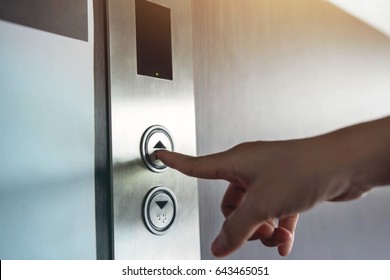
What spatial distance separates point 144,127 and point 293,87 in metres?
0.36

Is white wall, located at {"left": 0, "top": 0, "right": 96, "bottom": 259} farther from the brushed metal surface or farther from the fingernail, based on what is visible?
the fingernail

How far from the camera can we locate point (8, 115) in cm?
36

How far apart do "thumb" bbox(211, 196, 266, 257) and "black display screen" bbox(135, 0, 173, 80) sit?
0.25 m

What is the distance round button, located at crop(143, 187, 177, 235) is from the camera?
1.57 feet

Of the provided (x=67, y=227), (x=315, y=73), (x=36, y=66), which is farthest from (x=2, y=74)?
(x=315, y=73)

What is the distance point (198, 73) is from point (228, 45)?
0.28ft

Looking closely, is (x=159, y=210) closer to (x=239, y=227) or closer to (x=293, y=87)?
(x=239, y=227)

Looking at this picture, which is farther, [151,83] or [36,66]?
[151,83]

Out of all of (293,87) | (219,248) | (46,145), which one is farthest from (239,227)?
(293,87)

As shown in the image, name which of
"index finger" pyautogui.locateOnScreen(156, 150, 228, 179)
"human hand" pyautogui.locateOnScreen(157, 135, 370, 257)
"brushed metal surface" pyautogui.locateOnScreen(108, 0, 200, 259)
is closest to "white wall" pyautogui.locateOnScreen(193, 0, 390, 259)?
"brushed metal surface" pyautogui.locateOnScreen(108, 0, 200, 259)

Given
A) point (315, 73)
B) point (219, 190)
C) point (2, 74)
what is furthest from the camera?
point (315, 73)

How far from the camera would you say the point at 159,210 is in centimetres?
49

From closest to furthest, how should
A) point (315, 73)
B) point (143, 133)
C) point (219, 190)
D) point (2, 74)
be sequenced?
point (2, 74) < point (143, 133) < point (219, 190) < point (315, 73)

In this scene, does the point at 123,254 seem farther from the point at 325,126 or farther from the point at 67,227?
the point at 325,126
